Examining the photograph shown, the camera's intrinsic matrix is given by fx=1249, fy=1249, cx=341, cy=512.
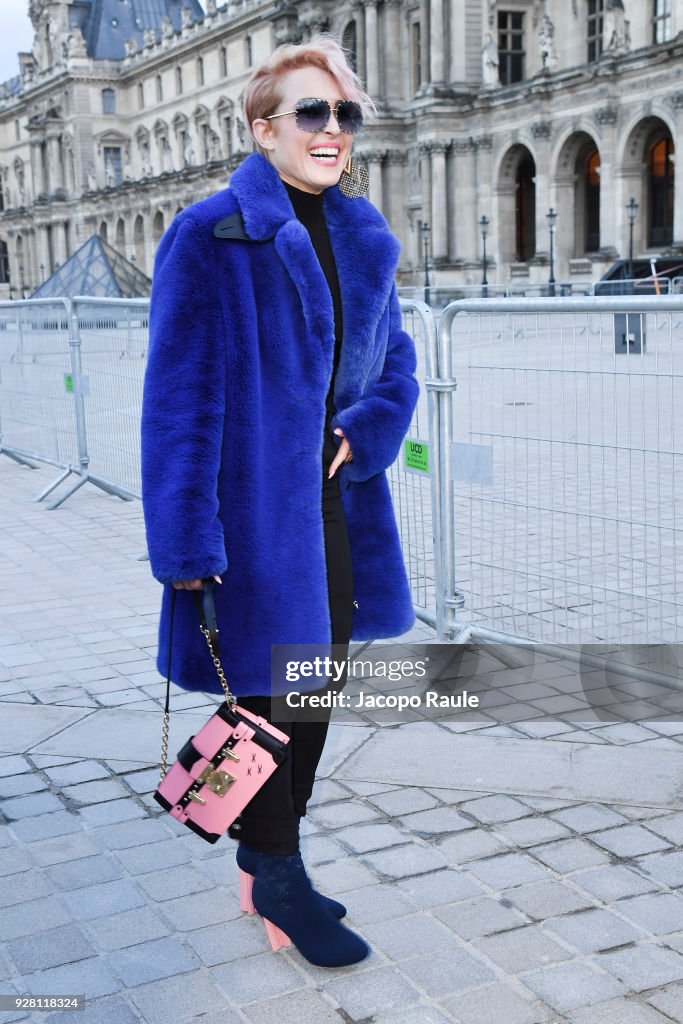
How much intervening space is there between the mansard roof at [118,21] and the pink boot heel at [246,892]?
10062 centimetres

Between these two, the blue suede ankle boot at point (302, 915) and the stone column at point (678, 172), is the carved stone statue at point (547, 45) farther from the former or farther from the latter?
the blue suede ankle boot at point (302, 915)

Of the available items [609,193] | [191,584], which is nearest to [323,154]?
[191,584]

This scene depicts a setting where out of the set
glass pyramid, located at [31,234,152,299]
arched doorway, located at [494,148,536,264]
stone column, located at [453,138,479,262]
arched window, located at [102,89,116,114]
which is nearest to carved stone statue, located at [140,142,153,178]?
arched window, located at [102,89,116,114]

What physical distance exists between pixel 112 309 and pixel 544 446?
4.66 m

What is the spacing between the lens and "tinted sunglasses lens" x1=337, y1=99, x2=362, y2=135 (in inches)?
110

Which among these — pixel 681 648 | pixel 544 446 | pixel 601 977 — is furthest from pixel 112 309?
pixel 601 977

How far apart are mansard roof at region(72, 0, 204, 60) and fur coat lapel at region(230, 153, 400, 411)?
100 m

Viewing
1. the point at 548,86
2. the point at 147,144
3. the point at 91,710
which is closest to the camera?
the point at 91,710

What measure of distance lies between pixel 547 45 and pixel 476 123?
504 centimetres

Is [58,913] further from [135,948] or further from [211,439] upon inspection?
[211,439]

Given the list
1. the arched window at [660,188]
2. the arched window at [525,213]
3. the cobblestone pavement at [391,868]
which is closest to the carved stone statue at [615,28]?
the arched window at [660,188]

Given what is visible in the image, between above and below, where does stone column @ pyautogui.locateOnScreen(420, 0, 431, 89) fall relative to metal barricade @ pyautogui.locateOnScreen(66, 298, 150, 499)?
above

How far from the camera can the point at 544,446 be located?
517 cm

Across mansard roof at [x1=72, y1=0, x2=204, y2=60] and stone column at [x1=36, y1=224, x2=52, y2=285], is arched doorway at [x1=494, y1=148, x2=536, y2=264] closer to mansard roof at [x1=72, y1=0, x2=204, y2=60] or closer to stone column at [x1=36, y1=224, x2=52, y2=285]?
mansard roof at [x1=72, y1=0, x2=204, y2=60]
